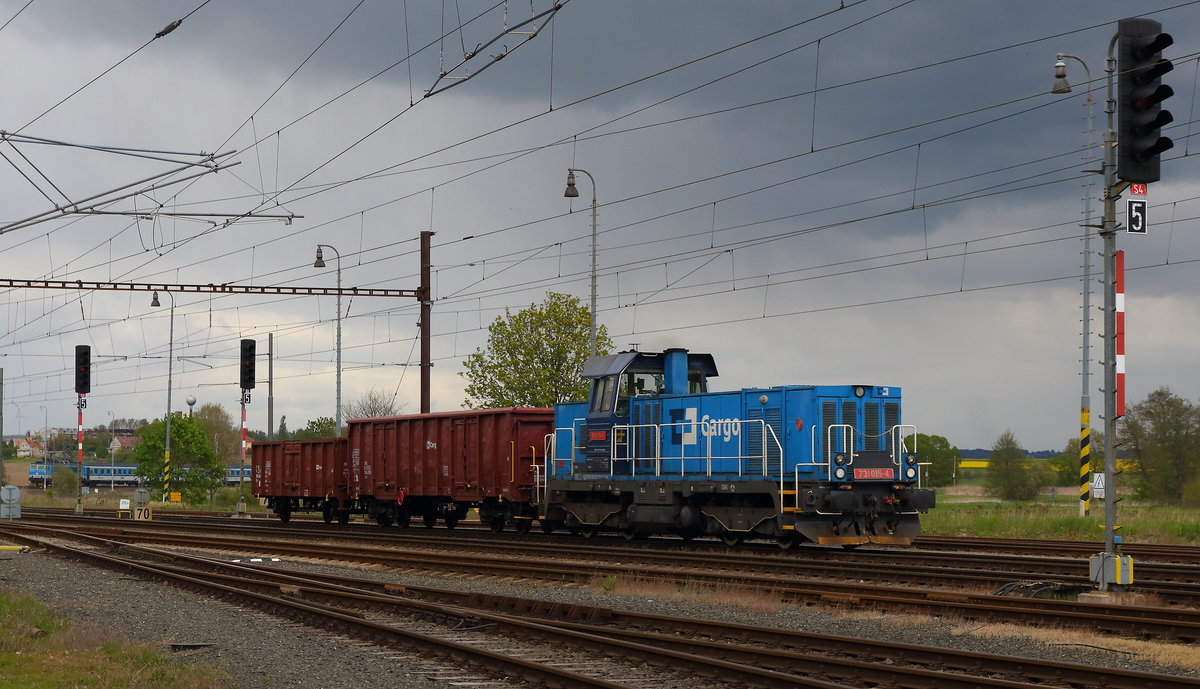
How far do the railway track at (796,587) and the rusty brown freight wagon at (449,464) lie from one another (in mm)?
3238

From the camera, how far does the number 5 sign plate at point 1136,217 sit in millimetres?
15336

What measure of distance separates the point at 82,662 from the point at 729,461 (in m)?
14.7

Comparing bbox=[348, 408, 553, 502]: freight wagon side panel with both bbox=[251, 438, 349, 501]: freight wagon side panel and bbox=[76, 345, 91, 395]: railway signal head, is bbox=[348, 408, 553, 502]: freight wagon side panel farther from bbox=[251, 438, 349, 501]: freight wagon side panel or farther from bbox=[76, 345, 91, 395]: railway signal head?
bbox=[76, 345, 91, 395]: railway signal head

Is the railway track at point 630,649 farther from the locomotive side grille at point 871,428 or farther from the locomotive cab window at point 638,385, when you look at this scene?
the locomotive side grille at point 871,428

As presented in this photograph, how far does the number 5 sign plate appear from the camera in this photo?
50.3 feet

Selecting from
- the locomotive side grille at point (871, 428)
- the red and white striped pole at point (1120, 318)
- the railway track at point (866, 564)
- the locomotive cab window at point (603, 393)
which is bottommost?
the railway track at point (866, 564)

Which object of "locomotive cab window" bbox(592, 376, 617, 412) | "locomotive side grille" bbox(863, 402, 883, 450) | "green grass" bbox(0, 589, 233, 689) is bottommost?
"green grass" bbox(0, 589, 233, 689)

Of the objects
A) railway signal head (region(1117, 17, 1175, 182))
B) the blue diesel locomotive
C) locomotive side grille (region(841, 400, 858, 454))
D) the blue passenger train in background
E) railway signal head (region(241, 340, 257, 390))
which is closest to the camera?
railway signal head (region(1117, 17, 1175, 182))

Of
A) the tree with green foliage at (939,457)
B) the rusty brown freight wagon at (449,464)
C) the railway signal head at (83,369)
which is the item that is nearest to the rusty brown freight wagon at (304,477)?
the rusty brown freight wagon at (449,464)

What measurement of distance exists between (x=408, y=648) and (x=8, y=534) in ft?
78.7

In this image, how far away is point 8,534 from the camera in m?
31.2

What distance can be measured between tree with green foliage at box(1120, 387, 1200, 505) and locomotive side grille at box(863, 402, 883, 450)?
103 ft

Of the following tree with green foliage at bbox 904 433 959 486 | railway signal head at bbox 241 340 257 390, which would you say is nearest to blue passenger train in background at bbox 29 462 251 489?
tree with green foliage at bbox 904 433 959 486

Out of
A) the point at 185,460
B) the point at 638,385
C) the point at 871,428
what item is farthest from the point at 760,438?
the point at 185,460
